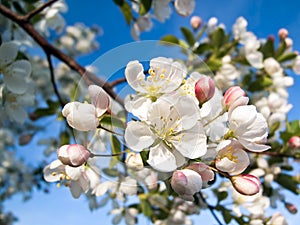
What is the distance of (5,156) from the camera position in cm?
483

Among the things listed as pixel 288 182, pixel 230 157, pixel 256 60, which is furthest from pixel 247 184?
pixel 256 60

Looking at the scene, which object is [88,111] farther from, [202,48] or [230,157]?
[202,48]

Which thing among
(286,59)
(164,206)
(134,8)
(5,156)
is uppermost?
(286,59)

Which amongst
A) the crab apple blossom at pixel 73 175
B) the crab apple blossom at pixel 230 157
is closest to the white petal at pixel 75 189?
the crab apple blossom at pixel 73 175

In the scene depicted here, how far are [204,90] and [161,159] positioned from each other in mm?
147

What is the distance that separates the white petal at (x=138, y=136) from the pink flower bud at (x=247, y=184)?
18 centimetres

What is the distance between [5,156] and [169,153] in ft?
14.8

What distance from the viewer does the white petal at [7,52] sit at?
4.23 ft

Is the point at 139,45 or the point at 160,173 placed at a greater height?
the point at 139,45

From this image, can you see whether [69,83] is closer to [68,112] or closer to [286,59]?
[286,59]

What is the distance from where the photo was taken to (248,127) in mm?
736

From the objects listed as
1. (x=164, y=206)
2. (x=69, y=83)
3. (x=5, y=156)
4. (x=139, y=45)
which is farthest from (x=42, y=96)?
(x=139, y=45)

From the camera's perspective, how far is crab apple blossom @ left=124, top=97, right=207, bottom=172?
2.27 feet

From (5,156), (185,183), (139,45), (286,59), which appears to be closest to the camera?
(185,183)
